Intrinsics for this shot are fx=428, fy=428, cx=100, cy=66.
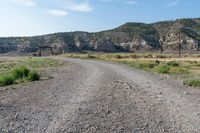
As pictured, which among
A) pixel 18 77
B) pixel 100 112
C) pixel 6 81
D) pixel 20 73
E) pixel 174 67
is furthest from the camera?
pixel 174 67

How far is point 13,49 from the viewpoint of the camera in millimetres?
193125

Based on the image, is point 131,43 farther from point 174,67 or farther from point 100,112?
point 100,112

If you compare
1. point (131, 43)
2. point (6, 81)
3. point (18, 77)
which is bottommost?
point (131, 43)

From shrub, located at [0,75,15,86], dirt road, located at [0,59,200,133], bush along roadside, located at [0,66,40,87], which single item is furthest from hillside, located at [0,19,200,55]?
dirt road, located at [0,59,200,133]

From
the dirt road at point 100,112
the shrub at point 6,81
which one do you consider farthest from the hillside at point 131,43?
the dirt road at point 100,112

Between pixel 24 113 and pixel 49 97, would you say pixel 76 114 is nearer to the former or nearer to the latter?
pixel 24 113

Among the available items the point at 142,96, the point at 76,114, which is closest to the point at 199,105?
the point at 142,96

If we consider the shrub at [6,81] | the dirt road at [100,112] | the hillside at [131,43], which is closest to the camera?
the dirt road at [100,112]

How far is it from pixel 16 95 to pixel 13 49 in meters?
180

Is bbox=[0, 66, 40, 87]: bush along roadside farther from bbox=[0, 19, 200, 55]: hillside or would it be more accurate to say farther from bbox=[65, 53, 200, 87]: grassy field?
bbox=[0, 19, 200, 55]: hillside

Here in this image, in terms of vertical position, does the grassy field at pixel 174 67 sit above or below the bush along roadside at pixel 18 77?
below

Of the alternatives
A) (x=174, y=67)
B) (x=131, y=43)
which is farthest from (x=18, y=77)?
(x=131, y=43)

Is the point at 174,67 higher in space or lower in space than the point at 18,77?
lower

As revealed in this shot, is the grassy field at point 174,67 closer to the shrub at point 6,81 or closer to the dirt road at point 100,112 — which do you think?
the dirt road at point 100,112
